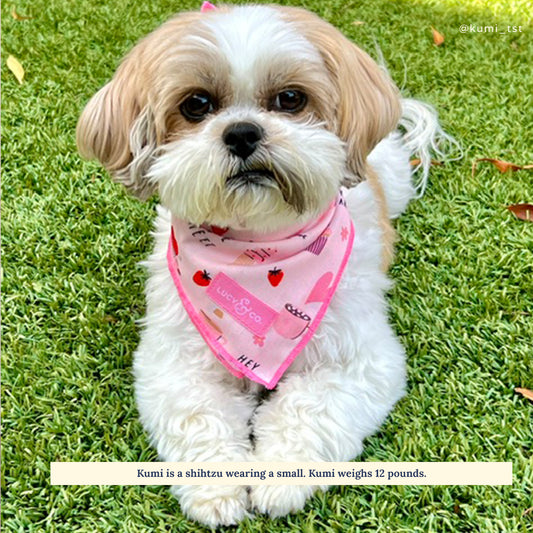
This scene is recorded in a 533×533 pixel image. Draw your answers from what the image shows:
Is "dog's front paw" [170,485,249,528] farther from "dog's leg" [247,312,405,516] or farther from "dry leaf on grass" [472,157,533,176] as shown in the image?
"dry leaf on grass" [472,157,533,176]

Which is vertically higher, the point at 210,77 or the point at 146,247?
the point at 210,77

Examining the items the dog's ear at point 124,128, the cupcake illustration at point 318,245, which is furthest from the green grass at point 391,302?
the dog's ear at point 124,128

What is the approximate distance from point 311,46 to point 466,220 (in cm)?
145

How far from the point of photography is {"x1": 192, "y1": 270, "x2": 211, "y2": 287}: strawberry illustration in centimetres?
221

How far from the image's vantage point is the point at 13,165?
11.0ft

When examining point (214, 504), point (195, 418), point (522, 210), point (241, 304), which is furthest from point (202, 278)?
point (522, 210)

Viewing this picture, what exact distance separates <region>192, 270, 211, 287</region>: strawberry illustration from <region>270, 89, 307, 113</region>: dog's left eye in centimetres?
61

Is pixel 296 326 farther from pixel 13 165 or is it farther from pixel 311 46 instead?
pixel 13 165

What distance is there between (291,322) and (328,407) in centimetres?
30

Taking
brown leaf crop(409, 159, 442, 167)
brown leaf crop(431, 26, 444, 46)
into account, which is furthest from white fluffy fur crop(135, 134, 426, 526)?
brown leaf crop(431, 26, 444, 46)

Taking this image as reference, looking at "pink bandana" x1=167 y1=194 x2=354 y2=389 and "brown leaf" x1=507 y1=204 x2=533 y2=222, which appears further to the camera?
"brown leaf" x1=507 y1=204 x2=533 y2=222

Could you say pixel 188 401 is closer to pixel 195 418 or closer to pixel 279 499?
pixel 195 418

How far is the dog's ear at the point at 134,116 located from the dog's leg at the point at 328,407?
32.5 inches

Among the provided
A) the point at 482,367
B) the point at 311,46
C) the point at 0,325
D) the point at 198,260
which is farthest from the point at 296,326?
the point at 0,325
